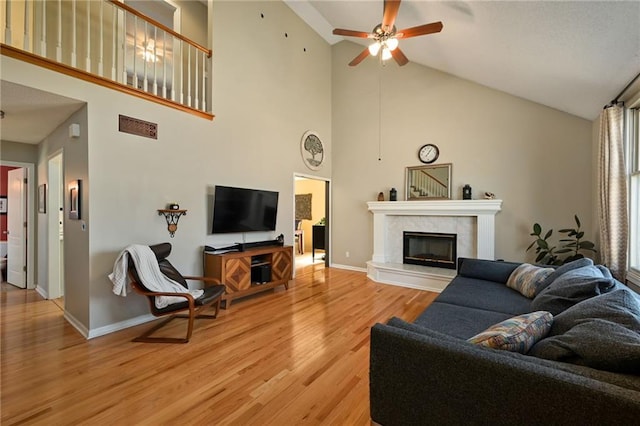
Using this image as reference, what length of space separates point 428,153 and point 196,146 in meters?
3.94

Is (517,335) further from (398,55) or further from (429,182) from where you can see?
(429,182)

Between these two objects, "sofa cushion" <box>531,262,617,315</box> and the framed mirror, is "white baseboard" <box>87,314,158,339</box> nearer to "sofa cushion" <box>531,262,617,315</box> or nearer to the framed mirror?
"sofa cushion" <box>531,262,617,315</box>

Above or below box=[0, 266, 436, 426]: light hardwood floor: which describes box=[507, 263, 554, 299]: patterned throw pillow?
above

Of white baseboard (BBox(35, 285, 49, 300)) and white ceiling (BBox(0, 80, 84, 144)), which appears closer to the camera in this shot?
white ceiling (BBox(0, 80, 84, 144))

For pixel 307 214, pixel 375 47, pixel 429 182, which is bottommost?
pixel 307 214

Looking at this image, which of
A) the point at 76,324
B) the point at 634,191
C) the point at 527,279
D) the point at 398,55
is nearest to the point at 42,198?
the point at 76,324

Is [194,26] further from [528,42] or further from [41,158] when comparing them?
[528,42]

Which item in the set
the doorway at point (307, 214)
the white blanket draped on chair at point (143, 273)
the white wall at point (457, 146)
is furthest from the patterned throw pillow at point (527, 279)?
the doorway at point (307, 214)

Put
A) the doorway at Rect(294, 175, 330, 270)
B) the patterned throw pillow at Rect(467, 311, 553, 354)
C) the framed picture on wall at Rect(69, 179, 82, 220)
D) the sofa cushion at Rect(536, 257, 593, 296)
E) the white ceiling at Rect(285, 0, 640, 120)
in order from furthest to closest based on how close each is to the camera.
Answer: the doorway at Rect(294, 175, 330, 270)
the framed picture on wall at Rect(69, 179, 82, 220)
the sofa cushion at Rect(536, 257, 593, 296)
the white ceiling at Rect(285, 0, 640, 120)
the patterned throw pillow at Rect(467, 311, 553, 354)

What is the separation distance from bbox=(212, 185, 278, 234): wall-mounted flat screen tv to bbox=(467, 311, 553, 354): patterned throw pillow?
335cm

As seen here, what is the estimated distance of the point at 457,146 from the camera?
483cm

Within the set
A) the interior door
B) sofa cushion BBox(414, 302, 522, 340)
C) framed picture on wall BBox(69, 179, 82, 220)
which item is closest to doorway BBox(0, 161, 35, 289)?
the interior door

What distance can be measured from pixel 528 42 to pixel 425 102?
2429 mm

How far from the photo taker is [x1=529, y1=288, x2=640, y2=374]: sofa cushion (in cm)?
98
